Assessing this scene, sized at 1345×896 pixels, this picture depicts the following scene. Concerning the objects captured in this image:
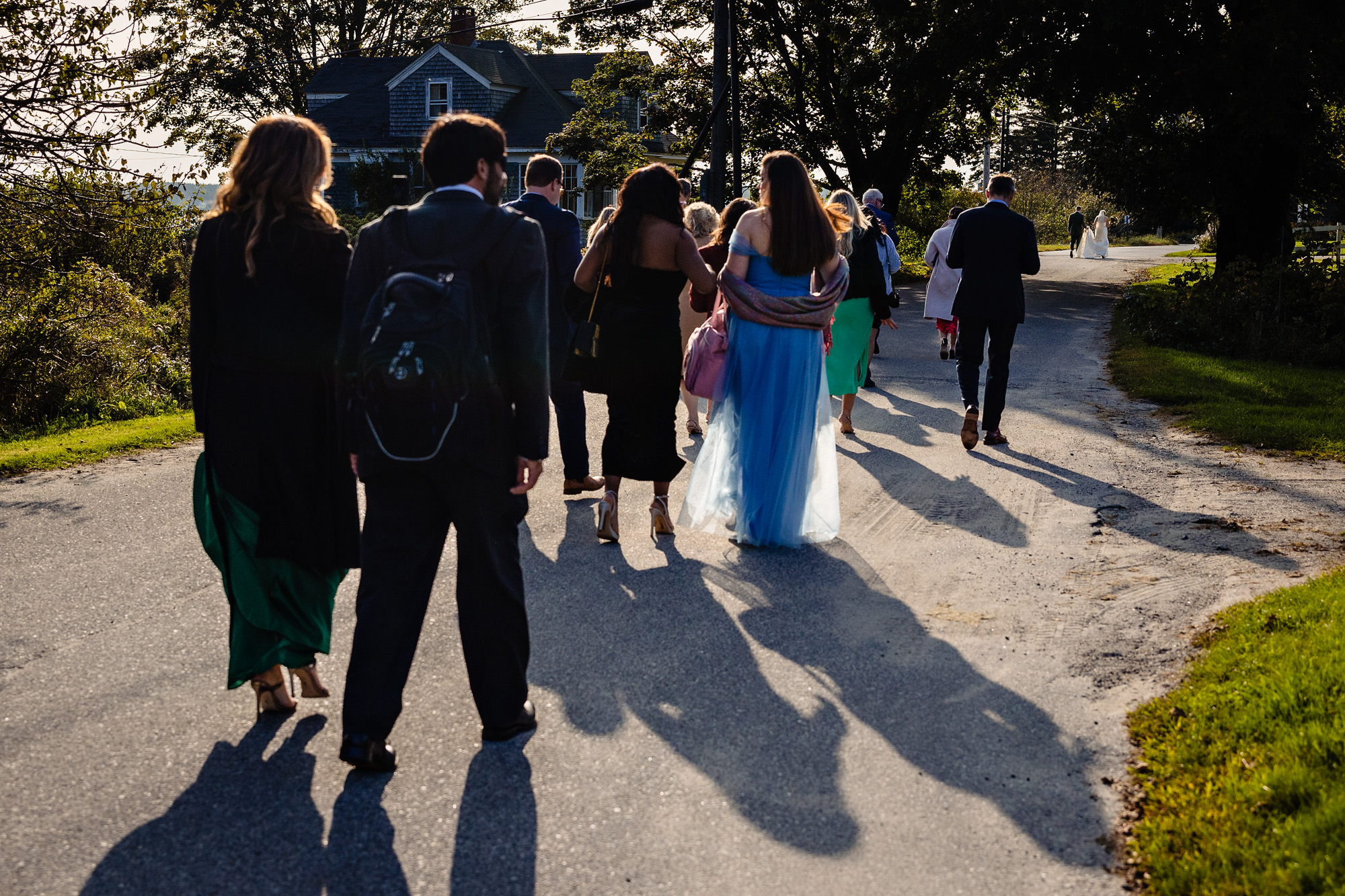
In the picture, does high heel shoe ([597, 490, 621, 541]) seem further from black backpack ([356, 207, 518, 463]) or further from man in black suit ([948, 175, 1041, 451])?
man in black suit ([948, 175, 1041, 451])

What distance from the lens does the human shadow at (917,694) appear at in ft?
11.8

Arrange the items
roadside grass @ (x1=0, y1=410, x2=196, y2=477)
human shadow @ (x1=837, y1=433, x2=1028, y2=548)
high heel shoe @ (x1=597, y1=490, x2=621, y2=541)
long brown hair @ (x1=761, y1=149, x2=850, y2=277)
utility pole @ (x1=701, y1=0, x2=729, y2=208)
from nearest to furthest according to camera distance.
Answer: long brown hair @ (x1=761, y1=149, x2=850, y2=277) → high heel shoe @ (x1=597, y1=490, x2=621, y2=541) → human shadow @ (x1=837, y1=433, x2=1028, y2=548) → roadside grass @ (x1=0, y1=410, x2=196, y2=477) → utility pole @ (x1=701, y1=0, x2=729, y2=208)

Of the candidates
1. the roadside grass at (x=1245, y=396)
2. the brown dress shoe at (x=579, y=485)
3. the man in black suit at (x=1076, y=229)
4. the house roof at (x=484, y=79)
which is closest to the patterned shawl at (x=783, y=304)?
the brown dress shoe at (x=579, y=485)

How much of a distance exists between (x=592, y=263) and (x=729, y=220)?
7.07 ft

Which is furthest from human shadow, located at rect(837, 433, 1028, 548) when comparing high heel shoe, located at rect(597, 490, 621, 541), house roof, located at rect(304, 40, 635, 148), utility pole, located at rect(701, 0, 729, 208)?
house roof, located at rect(304, 40, 635, 148)

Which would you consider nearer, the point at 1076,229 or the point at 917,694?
the point at 917,694

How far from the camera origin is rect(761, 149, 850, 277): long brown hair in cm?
623

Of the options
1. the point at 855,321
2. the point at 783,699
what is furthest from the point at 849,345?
the point at 783,699

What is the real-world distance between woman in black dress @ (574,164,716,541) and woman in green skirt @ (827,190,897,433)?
360cm

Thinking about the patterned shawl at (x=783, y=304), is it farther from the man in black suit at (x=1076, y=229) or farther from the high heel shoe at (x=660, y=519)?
the man in black suit at (x=1076, y=229)

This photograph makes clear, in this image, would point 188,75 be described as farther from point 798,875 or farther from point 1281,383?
point 1281,383

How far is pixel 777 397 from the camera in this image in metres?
6.46

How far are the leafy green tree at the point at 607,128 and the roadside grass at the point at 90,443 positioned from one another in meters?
22.5

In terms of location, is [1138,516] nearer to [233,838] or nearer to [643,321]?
A: [643,321]
